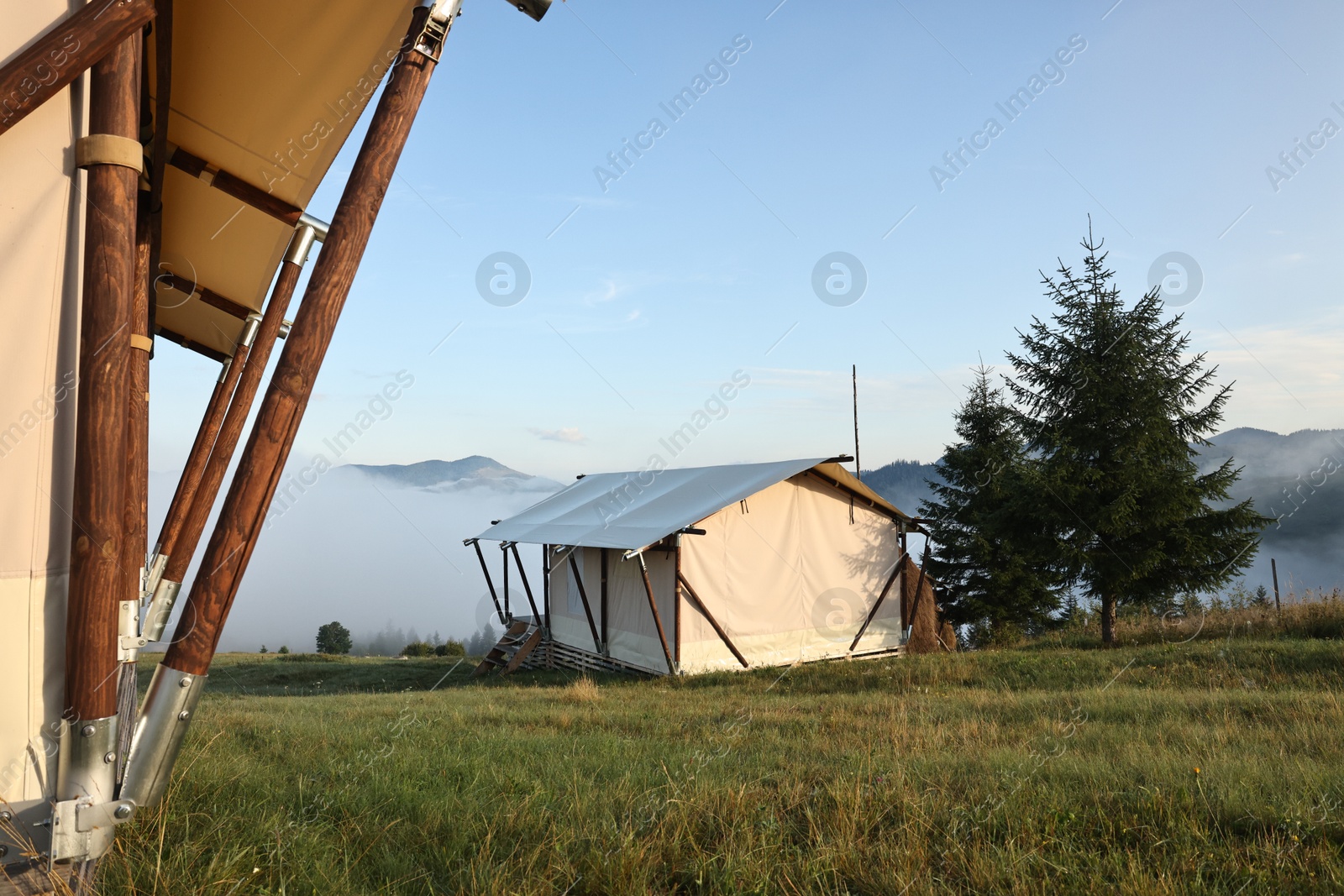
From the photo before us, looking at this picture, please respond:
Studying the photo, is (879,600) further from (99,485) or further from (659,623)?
Answer: (99,485)

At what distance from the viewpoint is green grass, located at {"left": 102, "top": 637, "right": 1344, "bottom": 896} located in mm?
2682

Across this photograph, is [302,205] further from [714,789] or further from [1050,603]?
[1050,603]

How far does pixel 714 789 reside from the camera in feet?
11.6

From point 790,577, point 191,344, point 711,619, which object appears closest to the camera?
point 191,344

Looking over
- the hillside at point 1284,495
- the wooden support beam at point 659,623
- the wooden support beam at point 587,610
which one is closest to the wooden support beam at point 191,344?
the wooden support beam at point 659,623

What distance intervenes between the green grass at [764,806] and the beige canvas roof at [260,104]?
3.11m

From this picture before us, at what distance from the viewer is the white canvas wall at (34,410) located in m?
2.16

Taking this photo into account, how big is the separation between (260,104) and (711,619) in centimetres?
1073

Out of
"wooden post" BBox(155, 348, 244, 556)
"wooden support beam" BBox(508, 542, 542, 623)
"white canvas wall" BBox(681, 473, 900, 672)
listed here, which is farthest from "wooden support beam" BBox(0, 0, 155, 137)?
"wooden support beam" BBox(508, 542, 542, 623)

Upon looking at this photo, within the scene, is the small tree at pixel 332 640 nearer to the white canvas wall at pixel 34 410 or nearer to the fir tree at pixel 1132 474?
the fir tree at pixel 1132 474

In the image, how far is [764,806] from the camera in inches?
135

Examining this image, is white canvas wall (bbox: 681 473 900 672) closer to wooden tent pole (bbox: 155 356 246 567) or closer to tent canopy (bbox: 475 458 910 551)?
tent canopy (bbox: 475 458 910 551)

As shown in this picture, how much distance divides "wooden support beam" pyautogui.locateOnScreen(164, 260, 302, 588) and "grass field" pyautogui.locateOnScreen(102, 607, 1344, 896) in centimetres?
96

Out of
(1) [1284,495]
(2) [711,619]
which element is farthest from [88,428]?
(1) [1284,495]
